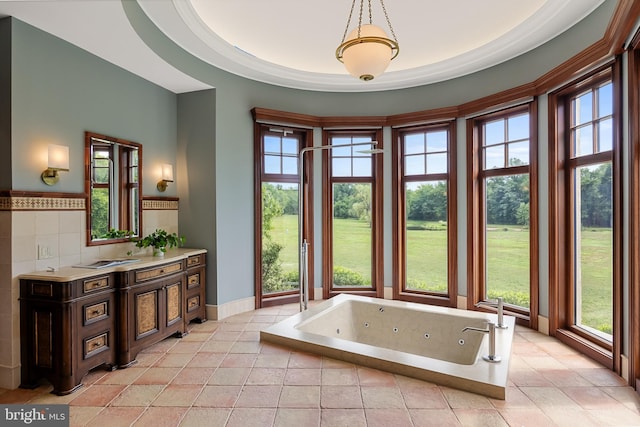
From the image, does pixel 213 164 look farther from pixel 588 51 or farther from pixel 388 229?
pixel 588 51

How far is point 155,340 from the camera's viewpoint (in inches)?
132

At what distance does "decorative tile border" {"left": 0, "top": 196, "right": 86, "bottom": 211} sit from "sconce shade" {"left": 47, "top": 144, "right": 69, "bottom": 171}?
0.28m

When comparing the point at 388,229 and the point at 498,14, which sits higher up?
the point at 498,14

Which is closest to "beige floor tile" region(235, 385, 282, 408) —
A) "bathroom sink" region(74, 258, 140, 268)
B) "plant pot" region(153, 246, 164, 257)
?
"bathroom sink" region(74, 258, 140, 268)

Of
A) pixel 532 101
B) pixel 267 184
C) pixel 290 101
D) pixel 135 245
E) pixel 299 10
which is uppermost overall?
pixel 299 10

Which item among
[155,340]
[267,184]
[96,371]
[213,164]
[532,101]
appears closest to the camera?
[96,371]

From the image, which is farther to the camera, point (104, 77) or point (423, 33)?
point (423, 33)

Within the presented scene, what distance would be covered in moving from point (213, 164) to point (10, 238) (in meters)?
2.07

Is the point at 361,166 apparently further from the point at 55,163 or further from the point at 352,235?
the point at 55,163

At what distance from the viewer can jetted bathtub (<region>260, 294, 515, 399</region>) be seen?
257 centimetres

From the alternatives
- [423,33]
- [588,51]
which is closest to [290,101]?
[423,33]

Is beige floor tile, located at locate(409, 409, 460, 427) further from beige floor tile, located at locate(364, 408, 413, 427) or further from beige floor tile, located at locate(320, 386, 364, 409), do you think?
beige floor tile, located at locate(320, 386, 364, 409)

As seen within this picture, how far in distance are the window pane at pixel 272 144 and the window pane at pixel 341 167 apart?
843mm

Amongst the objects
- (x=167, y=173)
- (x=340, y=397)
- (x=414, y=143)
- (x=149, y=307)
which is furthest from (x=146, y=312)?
(x=414, y=143)
